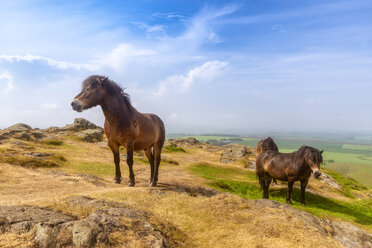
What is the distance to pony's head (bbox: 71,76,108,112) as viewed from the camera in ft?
35.0

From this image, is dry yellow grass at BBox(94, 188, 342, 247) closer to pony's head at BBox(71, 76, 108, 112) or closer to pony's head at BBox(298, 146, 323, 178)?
pony's head at BBox(71, 76, 108, 112)

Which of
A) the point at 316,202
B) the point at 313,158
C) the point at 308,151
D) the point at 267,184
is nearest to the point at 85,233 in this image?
the point at 313,158

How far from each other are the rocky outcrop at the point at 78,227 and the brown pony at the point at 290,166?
10704 millimetres

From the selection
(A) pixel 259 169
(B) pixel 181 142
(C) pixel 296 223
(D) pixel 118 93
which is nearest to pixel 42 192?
(D) pixel 118 93

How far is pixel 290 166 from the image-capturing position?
1460 cm

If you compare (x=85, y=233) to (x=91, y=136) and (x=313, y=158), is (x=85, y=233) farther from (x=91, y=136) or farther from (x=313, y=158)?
(x=91, y=136)

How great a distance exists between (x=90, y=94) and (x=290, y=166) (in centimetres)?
1183

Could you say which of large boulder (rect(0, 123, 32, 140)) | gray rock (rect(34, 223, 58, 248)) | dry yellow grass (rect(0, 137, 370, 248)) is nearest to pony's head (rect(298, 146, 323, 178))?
dry yellow grass (rect(0, 137, 370, 248))

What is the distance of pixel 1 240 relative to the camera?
13.6 ft

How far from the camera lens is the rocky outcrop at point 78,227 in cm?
455

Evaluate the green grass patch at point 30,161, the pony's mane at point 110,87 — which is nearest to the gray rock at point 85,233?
the pony's mane at point 110,87

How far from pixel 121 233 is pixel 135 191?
4.39 m

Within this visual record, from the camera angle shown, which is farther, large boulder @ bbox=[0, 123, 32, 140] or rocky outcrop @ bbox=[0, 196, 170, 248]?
large boulder @ bbox=[0, 123, 32, 140]

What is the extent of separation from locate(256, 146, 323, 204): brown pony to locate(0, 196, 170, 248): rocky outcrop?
1070 cm
